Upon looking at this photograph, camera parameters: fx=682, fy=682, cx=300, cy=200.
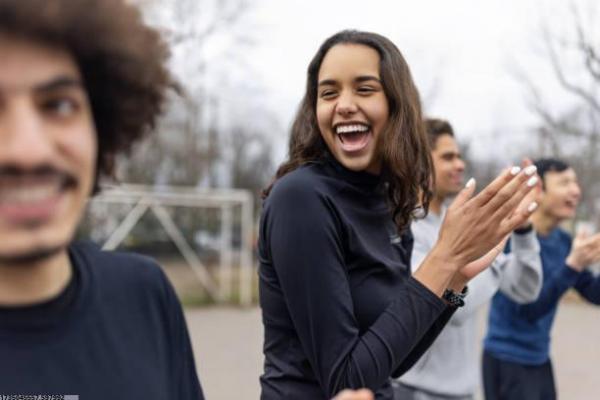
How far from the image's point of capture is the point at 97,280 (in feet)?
3.57

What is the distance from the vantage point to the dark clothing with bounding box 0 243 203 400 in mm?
946

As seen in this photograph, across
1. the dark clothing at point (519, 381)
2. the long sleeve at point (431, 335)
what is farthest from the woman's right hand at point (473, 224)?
the dark clothing at point (519, 381)

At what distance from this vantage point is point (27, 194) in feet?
2.89

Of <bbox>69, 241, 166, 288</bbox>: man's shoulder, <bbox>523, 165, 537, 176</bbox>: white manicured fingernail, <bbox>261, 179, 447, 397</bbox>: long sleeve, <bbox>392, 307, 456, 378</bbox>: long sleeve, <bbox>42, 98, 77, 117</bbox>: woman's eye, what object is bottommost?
<bbox>392, 307, 456, 378</bbox>: long sleeve

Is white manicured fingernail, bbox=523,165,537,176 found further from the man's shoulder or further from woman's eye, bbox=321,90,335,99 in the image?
the man's shoulder

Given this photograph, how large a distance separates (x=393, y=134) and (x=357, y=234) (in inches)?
12.3

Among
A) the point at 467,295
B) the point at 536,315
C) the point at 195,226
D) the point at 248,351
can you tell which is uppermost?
the point at 467,295

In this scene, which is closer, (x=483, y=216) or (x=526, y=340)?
(x=483, y=216)

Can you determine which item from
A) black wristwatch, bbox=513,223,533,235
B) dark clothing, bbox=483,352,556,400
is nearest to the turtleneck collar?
black wristwatch, bbox=513,223,533,235

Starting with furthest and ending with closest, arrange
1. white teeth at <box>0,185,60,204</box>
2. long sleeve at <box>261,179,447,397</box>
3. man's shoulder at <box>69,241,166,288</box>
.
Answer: long sleeve at <box>261,179,447,397</box> → man's shoulder at <box>69,241,166,288</box> → white teeth at <box>0,185,60,204</box>

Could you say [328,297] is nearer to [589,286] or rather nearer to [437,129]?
[437,129]

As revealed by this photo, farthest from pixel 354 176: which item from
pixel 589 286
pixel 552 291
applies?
pixel 589 286

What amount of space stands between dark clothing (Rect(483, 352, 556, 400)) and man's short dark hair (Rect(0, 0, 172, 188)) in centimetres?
295

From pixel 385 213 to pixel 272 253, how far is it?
1.35ft
